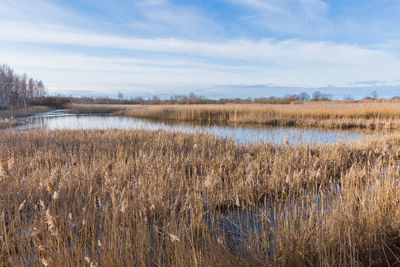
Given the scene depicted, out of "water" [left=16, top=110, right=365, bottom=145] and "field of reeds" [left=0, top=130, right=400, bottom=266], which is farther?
"water" [left=16, top=110, right=365, bottom=145]

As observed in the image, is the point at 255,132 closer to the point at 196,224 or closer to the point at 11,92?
the point at 196,224

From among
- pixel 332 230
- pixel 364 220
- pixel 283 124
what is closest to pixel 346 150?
pixel 364 220

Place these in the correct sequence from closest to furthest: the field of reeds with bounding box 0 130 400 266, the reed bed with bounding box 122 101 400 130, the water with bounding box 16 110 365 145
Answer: the field of reeds with bounding box 0 130 400 266, the water with bounding box 16 110 365 145, the reed bed with bounding box 122 101 400 130

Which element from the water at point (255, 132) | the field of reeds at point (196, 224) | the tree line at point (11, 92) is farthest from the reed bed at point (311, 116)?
the tree line at point (11, 92)

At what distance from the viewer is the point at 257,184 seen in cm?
454

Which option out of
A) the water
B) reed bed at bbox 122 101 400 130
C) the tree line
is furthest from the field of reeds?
the tree line

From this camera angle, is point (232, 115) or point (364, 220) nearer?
point (364, 220)

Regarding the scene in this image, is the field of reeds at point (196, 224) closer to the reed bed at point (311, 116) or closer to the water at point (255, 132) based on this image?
the water at point (255, 132)

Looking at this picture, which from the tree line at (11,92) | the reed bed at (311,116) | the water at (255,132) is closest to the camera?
the water at (255,132)

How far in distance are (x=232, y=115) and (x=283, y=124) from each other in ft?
14.7

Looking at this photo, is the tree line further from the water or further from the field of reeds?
the field of reeds

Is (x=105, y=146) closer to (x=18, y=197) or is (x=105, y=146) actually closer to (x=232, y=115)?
(x=18, y=197)

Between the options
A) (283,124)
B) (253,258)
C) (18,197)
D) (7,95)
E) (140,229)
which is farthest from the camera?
(7,95)

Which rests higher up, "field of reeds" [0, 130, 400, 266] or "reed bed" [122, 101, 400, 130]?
"reed bed" [122, 101, 400, 130]
